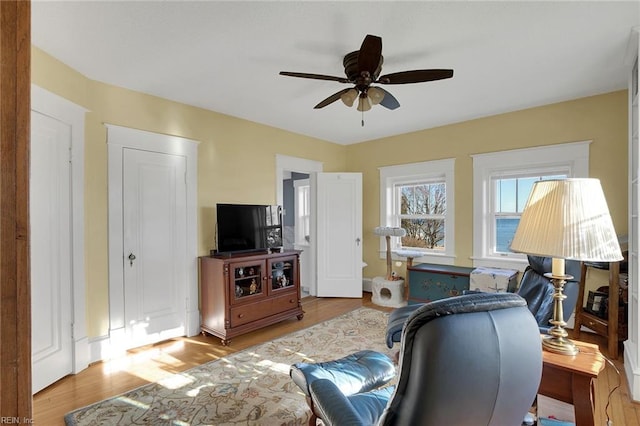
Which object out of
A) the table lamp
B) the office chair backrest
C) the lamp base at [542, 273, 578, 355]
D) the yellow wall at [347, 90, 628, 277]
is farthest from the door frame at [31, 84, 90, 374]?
the yellow wall at [347, 90, 628, 277]

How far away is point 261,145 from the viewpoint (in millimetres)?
4352

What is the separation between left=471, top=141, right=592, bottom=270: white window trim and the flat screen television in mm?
2626

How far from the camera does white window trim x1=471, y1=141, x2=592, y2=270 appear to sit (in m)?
3.51

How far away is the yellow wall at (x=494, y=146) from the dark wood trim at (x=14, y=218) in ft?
14.7

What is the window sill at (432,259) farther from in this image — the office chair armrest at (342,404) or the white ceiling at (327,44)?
the office chair armrest at (342,404)

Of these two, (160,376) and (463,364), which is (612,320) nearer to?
(463,364)

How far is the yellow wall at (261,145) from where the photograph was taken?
9.52 feet

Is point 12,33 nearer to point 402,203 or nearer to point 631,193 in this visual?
point 631,193

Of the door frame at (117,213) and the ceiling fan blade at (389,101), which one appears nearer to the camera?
the ceiling fan blade at (389,101)

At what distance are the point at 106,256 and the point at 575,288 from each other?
154 inches

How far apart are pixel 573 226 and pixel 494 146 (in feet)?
10.3

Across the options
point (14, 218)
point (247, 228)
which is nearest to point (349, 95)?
point (247, 228)

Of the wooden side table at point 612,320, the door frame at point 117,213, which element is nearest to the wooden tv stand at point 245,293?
the door frame at point 117,213

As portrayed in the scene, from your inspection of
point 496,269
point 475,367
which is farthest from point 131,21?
point 496,269
